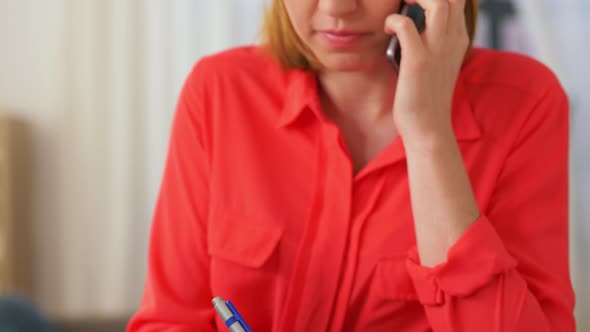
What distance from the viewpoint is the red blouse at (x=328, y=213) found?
0.90 meters

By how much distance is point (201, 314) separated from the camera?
95 cm

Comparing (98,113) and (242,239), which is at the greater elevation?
(242,239)

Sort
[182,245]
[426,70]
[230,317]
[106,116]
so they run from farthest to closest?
[106,116], [182,245], [426,70], [230,317]

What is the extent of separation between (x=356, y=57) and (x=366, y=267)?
10.5 inches

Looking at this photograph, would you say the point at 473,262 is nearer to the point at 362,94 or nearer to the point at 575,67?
the point at 362,94

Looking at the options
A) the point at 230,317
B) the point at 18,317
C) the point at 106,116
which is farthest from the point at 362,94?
the point at 106,116

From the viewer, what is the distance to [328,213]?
0.93 meters

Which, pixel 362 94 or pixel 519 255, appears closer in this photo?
pixel 519 255

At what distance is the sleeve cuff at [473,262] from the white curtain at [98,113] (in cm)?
138

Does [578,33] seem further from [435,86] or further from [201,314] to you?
[201,314]

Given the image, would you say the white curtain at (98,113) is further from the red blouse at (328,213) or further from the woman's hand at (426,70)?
the woman's hand at (426,70)

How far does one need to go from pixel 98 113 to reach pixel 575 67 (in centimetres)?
141

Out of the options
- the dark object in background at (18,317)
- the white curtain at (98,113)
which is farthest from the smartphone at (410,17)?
the white curtain at (98,113)

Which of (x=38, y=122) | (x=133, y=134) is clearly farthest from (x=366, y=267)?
(x=38, y=122)
